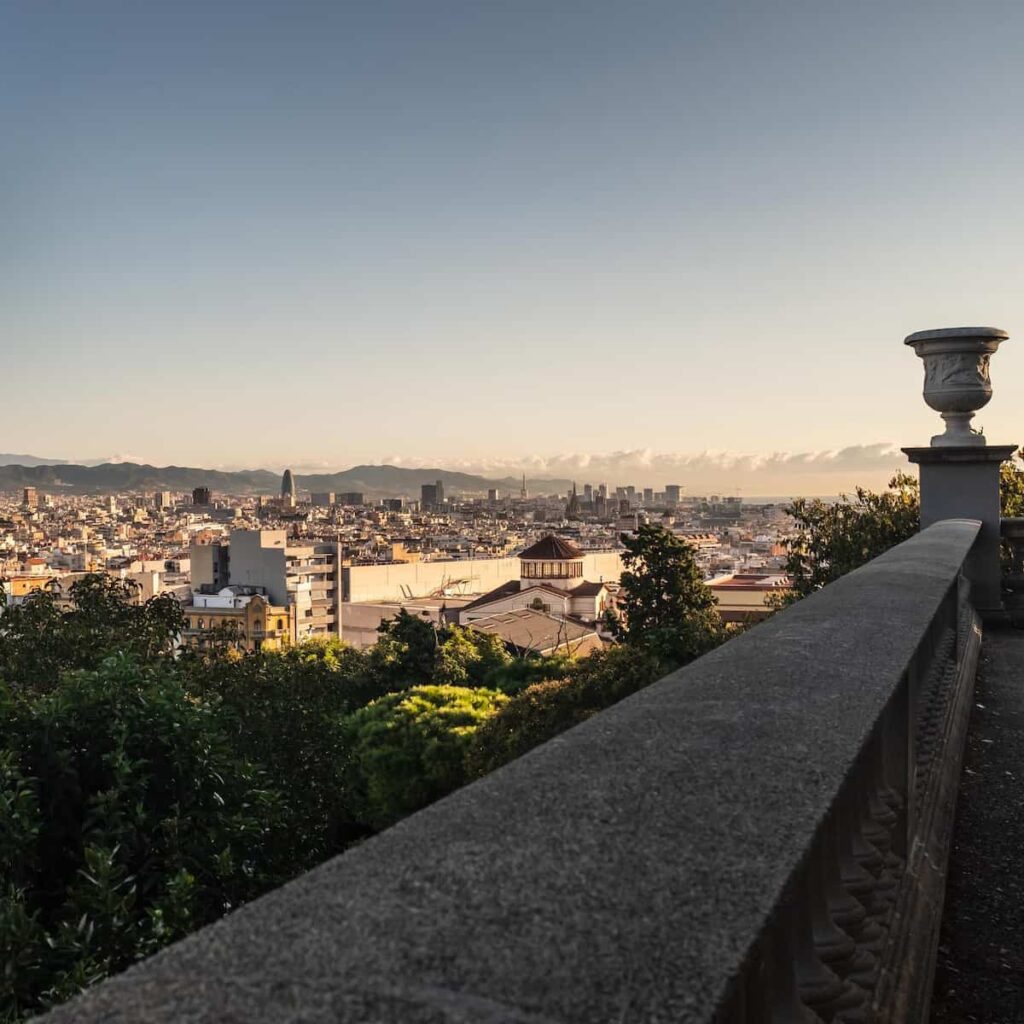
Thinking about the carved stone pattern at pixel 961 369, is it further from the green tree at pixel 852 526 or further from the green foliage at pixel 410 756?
the green foliage at pixel 410 756

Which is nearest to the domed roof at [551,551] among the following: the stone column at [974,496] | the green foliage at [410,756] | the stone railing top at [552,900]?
the green foliage at [410,756]

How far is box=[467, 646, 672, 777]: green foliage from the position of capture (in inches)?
582

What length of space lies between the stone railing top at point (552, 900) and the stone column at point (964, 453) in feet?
20.1

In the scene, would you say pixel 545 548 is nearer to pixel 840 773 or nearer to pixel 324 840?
pixel 324 840

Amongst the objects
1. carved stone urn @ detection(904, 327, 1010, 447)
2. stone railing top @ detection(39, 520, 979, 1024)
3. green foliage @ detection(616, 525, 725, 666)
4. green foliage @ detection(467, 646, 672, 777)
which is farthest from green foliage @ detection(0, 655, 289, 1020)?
green foliage @ detection(616, 525, 725, 666)

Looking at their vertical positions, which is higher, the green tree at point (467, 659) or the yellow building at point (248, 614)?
the green tree at point (467, 659)

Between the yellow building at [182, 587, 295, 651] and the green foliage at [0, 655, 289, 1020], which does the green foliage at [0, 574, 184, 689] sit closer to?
the green foliage at [0, 655, 289, 1020]

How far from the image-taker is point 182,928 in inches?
173

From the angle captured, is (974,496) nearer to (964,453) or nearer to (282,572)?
(964,453)

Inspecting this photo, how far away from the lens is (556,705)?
14.9 meters

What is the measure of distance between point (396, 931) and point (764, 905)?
35 cm

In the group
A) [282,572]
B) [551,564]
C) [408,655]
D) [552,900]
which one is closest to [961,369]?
[552,900]

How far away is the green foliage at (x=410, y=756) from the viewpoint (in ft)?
63.5

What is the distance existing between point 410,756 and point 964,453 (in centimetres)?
1449
